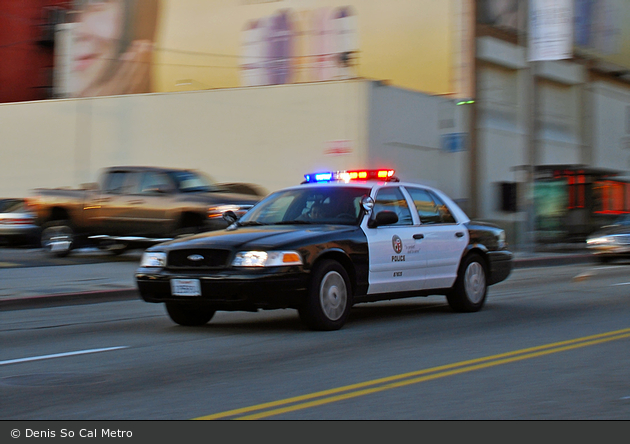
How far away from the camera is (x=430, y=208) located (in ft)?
35.3

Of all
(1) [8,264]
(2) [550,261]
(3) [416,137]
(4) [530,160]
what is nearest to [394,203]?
(1) [8,264]

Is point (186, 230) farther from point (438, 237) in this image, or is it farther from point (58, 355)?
point (58, 355)

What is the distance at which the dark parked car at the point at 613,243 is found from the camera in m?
22.9

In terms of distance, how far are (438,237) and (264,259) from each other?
2.71m

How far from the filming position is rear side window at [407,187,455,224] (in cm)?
1059

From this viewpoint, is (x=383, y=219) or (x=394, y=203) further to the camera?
(x=394, y=203)

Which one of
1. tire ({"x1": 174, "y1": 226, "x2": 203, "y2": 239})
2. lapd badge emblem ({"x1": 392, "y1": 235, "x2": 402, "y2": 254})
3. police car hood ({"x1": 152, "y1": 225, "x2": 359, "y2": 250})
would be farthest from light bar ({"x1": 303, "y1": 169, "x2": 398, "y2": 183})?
tire ({"x1": 174, "y1": 226, "x2": 203, "y2": 239})

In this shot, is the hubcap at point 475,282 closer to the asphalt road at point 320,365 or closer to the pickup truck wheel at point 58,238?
the asphalt road at point 320,365

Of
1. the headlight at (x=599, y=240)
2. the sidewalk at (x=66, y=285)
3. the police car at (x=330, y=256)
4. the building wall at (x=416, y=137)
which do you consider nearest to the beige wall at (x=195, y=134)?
the building wall at (x=416, y=137)

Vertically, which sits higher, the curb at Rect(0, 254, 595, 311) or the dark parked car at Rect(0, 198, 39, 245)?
the dark parked car at Rect(0, 198, 39, 245)

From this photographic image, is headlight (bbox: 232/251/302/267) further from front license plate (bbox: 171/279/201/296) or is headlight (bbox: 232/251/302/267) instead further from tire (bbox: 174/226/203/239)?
tire (bbox: 174/226/203/239)

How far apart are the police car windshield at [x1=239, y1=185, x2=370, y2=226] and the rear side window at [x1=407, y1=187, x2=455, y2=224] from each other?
2.76ft

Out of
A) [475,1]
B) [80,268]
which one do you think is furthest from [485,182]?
[80,268]

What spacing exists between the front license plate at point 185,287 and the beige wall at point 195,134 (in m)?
18.2
